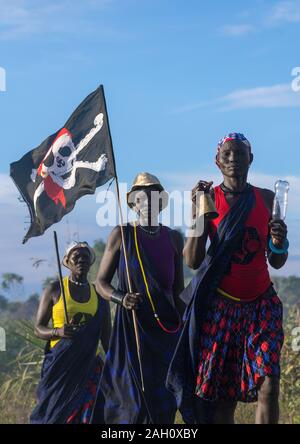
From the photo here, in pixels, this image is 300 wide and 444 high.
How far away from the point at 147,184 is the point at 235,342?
200 centimetres

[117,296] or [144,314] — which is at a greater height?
[117,296]

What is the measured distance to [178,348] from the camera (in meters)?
8.23

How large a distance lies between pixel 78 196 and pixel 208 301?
8.54 ft

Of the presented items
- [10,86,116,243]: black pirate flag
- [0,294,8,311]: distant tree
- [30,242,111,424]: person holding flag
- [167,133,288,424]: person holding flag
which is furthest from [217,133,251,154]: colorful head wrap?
[0,294,8,311]: distant tree

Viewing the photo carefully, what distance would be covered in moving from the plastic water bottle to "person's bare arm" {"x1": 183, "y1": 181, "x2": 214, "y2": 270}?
1.45ft

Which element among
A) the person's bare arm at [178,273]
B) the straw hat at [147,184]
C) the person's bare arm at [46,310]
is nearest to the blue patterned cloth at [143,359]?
the person's bare arm at [178,273]

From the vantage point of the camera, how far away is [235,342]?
26.3 ft

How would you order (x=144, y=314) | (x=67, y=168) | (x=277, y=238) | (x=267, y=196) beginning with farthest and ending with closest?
(x=67, y=168), (x=144, y=314), (x=267, y=196), (x=277, y=238)

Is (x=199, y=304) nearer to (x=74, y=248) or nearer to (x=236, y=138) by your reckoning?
(x=236, y=138)

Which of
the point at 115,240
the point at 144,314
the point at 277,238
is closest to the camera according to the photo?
the point at 277,238

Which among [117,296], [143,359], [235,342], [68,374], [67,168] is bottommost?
[68,374]

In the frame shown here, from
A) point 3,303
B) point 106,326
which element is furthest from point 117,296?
point 3,303
